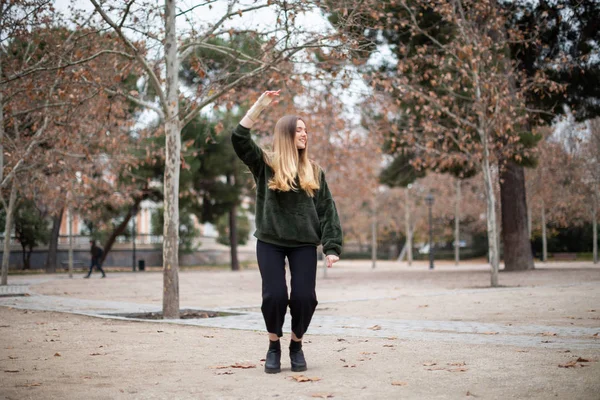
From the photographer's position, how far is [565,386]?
461 cm

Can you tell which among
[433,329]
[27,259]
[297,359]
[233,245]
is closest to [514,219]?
[433,329]

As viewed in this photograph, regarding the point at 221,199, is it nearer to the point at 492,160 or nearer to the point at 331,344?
the point at 492,160

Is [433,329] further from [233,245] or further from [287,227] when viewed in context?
[233,245]

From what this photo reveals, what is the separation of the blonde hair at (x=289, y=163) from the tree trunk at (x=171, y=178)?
5491 millimetres

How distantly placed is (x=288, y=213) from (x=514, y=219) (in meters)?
20.1

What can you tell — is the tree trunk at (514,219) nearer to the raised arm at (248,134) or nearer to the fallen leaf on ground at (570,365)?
the fallen leaf on ground at (570,365)

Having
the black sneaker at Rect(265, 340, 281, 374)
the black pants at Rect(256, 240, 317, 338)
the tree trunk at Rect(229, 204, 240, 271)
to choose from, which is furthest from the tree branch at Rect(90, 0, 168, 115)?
the tree trunk at Rect(229, 204, 240, 271)

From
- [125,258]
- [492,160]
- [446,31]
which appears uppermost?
[446,31]

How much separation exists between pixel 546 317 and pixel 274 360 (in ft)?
18.6

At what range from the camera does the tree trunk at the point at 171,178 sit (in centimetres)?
1060

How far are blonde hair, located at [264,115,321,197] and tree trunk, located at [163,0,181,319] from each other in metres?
5.49

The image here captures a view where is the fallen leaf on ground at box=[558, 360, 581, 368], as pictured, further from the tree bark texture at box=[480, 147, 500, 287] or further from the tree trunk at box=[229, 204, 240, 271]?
the tree trunk at box=[229, 204, 240, 271]

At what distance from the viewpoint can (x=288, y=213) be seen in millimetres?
5262

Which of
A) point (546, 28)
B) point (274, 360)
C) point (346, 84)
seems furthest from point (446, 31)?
point (274, 360)
